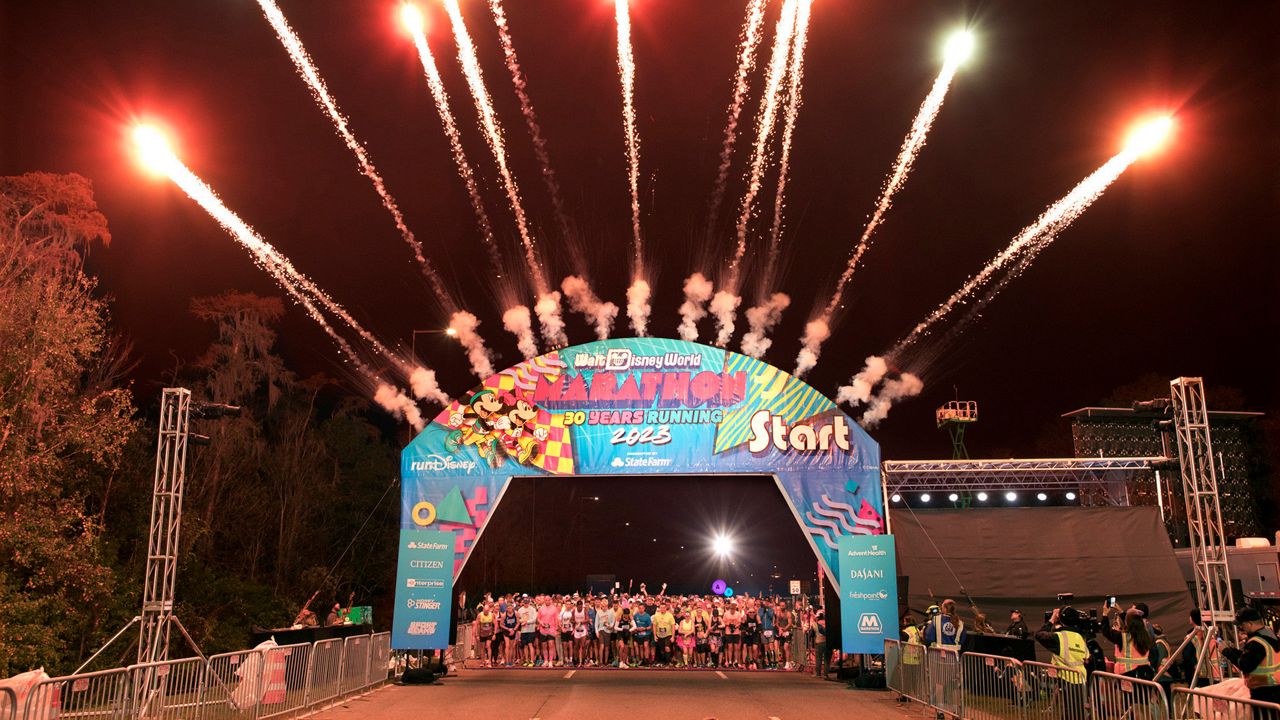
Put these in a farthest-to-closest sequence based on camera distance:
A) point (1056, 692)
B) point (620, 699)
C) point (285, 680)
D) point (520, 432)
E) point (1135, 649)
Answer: point (520, 432)
point (620, 699)
point (285, 680)
point (1135, 649)
point (1056, 692)

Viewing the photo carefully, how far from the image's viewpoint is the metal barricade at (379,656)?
58.4 feet

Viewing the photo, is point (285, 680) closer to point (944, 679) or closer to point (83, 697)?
point (83, 697)

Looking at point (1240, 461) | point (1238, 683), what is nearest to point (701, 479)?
point (1238, 683)

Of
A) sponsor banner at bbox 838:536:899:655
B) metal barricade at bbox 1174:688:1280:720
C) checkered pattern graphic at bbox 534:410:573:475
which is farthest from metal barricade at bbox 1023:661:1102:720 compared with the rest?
checkered pattern graphic at bbox 534:410:573:475

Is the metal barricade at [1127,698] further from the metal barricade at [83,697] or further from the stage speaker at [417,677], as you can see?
the stage speaker at [417,677]

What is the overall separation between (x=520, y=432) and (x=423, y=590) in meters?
3.93

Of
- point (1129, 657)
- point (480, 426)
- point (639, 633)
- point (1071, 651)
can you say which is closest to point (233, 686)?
point (480, 426)

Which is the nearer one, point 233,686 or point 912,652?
point 233,686

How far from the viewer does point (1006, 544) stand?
23.0 m

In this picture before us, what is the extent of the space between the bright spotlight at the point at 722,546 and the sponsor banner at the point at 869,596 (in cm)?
3556

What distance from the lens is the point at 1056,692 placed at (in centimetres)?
1058

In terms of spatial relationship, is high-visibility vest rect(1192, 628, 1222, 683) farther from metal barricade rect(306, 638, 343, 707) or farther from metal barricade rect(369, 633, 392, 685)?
metal barricade rect(369, 633, 392, 685)

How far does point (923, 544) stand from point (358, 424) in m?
25.1

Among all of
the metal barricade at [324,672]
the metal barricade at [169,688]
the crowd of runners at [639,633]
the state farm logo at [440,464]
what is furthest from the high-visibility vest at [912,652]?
the metal barricade at [169,688]
